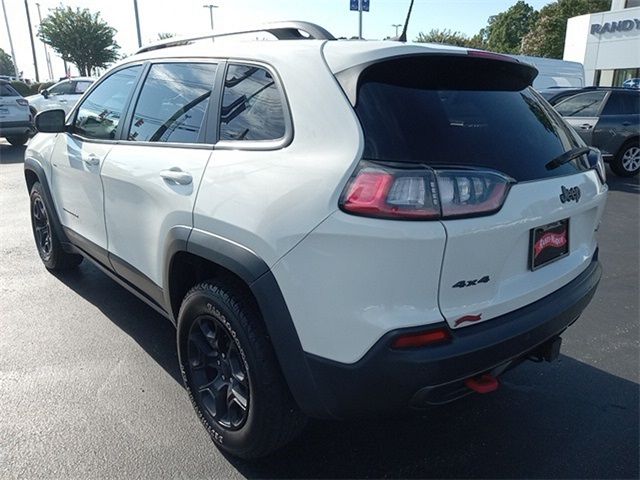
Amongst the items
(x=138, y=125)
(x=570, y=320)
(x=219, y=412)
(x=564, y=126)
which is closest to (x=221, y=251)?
(x=219, y=412)

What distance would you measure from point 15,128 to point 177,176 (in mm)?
13266

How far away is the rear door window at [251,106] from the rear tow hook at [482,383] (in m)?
1.20

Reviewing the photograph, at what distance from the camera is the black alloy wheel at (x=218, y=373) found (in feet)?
7.23

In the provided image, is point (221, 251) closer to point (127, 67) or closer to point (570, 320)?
point (570, 320)

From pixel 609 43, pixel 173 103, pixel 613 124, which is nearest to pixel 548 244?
pixel 173 103

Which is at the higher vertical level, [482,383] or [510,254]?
[510,254]

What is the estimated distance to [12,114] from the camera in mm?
12945

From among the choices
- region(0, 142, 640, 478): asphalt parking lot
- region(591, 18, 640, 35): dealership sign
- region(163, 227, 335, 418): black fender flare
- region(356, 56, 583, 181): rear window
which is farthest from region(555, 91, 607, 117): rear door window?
region(591, 18, 640, 35): dealership sign

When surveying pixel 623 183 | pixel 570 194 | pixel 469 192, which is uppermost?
pixel 469 192

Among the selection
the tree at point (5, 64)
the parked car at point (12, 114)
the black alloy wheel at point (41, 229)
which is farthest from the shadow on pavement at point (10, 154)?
the tree at point (5, 64)

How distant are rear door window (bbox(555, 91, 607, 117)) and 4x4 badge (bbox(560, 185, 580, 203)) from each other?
8981 millimetres

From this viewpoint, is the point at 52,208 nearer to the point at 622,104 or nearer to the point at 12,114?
the point at 622,104

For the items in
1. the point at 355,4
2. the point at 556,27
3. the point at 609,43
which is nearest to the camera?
the point at 355,4

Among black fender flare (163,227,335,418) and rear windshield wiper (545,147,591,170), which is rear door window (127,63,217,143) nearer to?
black fender flare (163,227,335,418)
